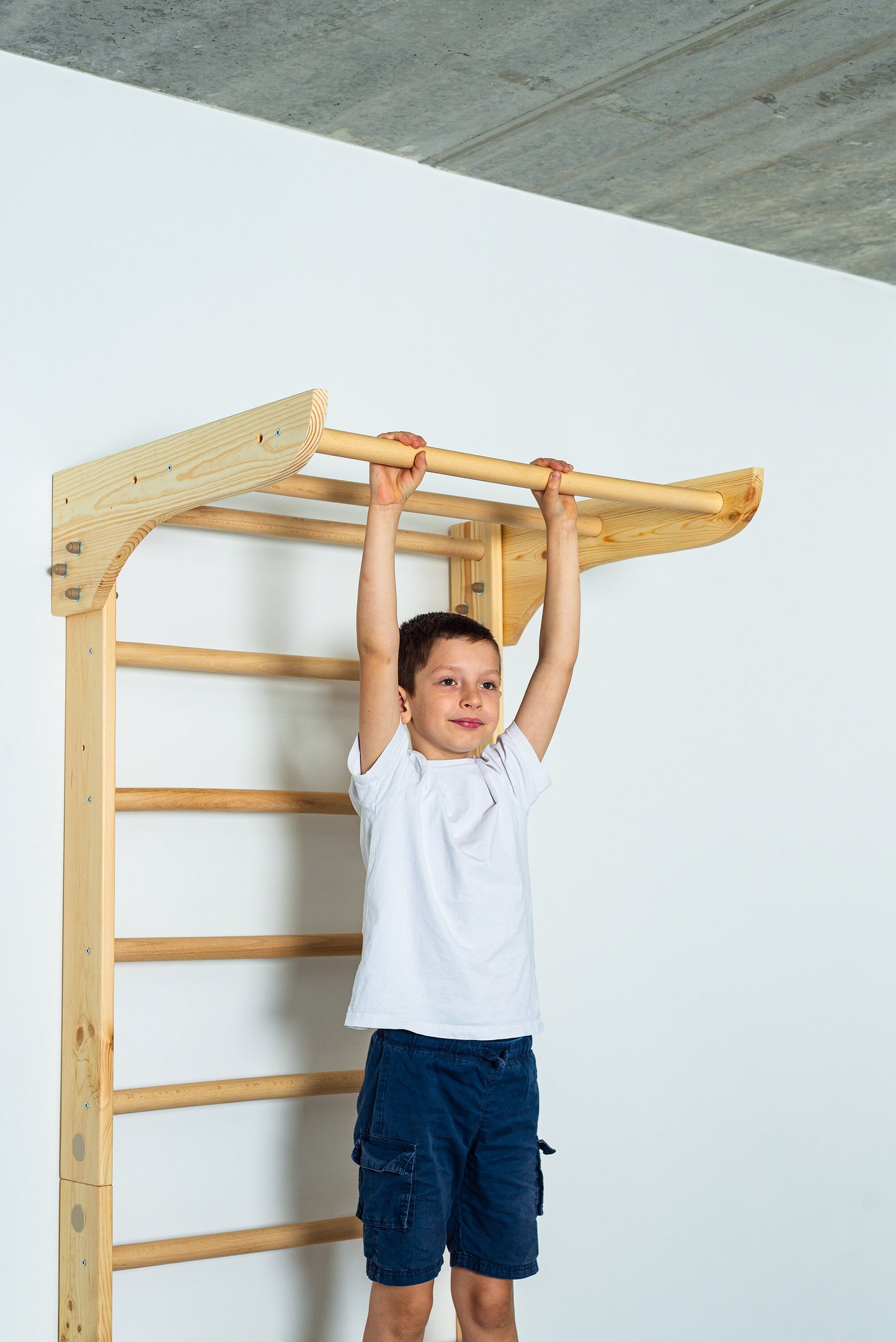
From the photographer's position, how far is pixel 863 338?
3.13 metres

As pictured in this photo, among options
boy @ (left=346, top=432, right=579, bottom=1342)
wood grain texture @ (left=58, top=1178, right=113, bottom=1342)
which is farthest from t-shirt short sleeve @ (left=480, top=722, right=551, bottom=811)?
wood grain texture @ (left=58, top=1178, right=113, bottom=1342)

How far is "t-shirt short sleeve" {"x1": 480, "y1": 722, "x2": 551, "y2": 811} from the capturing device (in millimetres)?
2168

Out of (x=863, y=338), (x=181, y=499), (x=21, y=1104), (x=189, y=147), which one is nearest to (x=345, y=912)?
(x=21, y=1104)

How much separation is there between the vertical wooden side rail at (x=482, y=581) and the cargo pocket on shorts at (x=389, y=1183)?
2.50ft

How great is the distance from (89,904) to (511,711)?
0.88 meters

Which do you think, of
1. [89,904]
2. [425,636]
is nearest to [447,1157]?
[89,904]

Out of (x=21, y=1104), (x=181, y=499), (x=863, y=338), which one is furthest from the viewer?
(x=863, y=338)

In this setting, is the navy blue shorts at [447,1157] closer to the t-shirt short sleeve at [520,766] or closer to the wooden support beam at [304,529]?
the t-shirt short sleeve at [520,766]

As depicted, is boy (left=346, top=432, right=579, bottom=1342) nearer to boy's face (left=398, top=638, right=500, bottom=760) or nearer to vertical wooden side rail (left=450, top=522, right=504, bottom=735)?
boy's face (left=398, top=638, right=500, bottom=760)

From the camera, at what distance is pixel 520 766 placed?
7.14ft

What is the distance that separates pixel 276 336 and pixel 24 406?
45 cm

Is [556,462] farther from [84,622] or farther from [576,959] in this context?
[576,959]

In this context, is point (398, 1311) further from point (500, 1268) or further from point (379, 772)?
point (379, 772)

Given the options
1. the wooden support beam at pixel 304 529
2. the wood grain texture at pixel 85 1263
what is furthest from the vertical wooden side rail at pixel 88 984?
the wooden support beam at pixel 304 529
